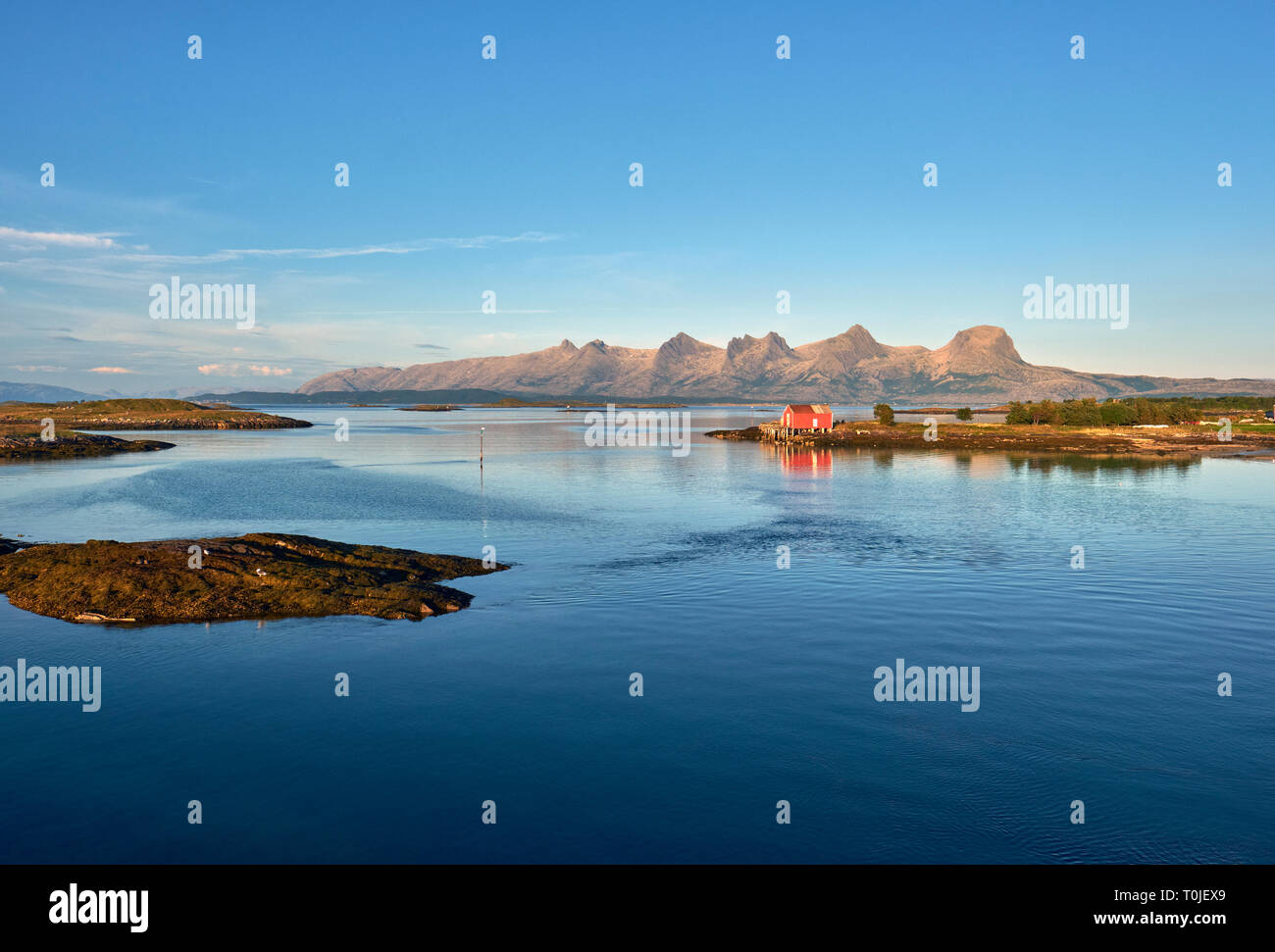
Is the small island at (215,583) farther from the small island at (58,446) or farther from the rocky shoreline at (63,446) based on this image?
the rocky shoreline at (63,446)

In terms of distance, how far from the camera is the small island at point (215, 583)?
30.5 meters

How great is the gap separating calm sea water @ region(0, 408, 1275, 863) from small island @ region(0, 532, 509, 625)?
1326mm

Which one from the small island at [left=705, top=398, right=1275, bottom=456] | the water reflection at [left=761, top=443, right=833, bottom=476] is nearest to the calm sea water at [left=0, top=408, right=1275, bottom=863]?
the water reflection at [left=761, top=443, right=833, bottom=476]

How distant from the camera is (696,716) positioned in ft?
69.2

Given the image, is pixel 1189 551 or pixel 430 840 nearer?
pixel 430 840

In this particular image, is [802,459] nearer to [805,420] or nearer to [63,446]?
[805,420]

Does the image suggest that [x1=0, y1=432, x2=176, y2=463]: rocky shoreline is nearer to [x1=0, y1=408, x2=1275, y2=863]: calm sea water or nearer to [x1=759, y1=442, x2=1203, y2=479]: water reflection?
[x1=0, y1=408, x2=1275, y2=863]: calm sea water

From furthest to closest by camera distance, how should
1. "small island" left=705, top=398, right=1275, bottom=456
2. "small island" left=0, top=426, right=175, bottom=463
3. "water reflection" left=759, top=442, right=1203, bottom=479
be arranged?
"small island" left=705, top=398, right=1275, bottom=456 < "small island" left=0, top=426, right=175, bottom=463 < "water reflection" left=759, top=442, right=1203, bottom=479

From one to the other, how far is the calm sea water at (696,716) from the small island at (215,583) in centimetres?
133

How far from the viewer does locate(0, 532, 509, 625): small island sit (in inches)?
1202
